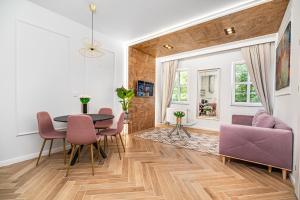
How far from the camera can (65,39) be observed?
3129 mm

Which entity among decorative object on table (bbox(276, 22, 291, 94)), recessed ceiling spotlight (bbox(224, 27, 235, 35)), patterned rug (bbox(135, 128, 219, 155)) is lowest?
patterned rug (bbox(135, 128, 219, 155))

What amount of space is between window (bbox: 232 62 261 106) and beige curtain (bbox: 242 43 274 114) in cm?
33

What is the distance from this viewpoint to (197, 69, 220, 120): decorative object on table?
496 cm

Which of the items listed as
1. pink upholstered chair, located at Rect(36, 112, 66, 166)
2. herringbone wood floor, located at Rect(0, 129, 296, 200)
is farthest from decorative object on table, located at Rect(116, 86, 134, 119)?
pink upholstered chair, located at Rect(36, 112, 66, 166)

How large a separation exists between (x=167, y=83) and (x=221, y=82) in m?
2.00

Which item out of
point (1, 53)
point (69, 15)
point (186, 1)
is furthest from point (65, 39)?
point (186, 1)

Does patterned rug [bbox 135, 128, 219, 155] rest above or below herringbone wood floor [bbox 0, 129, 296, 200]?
above

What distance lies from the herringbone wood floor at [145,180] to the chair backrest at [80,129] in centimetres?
50

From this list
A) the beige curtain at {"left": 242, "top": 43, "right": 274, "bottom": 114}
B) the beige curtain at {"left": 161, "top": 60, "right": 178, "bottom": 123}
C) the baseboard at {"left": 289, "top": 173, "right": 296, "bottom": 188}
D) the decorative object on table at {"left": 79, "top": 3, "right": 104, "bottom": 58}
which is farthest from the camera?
the beige curtain at {"left": 161, "top": 60, "right": 178, "bottom": 123}

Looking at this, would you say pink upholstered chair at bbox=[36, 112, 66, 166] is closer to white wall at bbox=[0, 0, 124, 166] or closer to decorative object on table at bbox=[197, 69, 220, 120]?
white wall at bbox=[0, 0, 124, 166]

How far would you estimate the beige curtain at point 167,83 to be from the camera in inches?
229

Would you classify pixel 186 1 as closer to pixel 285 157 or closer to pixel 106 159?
pixel 285 157

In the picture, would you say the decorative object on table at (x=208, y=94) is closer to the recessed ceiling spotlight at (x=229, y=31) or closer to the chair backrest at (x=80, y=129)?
the recessed ceiling spotlight at (x=229, y=31)

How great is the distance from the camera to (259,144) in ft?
7.22
